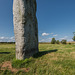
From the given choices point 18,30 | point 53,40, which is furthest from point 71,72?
point 53,40

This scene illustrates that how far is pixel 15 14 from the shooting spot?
5867 millimetres

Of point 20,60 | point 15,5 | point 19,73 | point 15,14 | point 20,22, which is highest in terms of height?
point 15,5

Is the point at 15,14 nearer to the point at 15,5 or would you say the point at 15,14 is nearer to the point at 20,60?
the point at 15,5

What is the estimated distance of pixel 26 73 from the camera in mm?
3979

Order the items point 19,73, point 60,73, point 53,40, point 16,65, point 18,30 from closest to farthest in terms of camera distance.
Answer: point 60,73 → point 19,73 → point 16,65 → point 18,30 → point 53,40

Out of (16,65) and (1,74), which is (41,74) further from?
(1,74)

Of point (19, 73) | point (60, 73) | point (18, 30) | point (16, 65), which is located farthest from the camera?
point (18, 30)

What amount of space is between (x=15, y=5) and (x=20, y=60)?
5.41m

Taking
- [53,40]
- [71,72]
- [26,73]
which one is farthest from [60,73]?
[53,40]

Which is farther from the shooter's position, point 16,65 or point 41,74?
point 16,65

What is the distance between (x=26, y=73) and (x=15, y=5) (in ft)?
20.2

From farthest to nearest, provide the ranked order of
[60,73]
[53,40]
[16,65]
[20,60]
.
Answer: [53,40] < [20,60] < [16,65] < [60,73]

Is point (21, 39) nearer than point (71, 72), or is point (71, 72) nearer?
point (71, 72)

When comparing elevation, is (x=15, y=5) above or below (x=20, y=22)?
above
